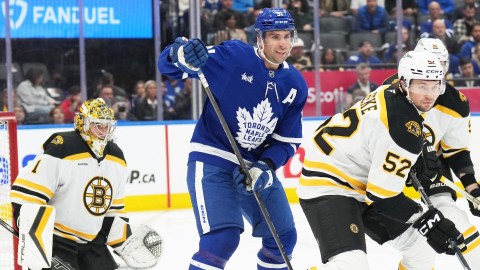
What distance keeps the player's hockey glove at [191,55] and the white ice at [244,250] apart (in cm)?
168

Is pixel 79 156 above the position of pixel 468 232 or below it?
above

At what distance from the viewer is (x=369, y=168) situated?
10.2 ft

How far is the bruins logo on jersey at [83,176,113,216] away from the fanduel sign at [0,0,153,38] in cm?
355

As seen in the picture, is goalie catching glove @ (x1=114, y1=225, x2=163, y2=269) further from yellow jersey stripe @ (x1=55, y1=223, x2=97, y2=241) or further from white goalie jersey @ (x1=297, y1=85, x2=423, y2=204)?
white goalie jersey @ (x1=297, y1=85, x2=423, y2=204)

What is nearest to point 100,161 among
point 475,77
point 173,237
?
point 173,237

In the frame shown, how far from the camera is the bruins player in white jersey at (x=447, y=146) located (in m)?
3.69

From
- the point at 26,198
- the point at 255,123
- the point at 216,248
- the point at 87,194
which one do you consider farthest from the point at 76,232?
the point at 255,123

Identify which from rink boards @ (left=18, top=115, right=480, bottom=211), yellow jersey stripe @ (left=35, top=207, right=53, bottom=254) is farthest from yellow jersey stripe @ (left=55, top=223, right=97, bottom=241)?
rink boards @ (left=18, top=115, right=480, bottom=211)

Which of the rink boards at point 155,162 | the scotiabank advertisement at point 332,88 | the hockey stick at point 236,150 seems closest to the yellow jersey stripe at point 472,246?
the hockey stick at point 236,150

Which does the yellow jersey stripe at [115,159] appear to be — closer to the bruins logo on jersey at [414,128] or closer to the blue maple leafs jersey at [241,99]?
the blue maple leafs jersey at [241,99]

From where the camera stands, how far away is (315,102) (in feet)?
24.3

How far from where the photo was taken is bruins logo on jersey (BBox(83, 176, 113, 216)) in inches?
142

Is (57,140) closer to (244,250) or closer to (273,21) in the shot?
(273,21)

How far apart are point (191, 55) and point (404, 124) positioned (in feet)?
2.53
